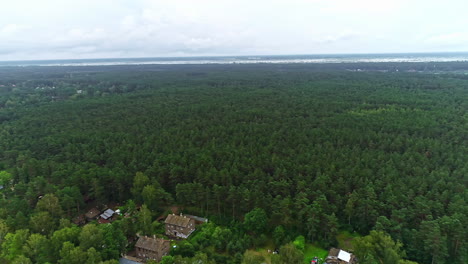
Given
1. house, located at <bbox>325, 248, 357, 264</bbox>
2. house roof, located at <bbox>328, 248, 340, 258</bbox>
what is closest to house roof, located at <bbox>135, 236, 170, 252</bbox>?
house, located at <bbox>325, 248, 357, 264</bbox>

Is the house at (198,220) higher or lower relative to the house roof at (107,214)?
lower

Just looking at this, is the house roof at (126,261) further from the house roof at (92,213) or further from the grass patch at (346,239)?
the grass patch at (346,239)

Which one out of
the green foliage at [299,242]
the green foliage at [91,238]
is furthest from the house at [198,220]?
the green foliage at [91,238]

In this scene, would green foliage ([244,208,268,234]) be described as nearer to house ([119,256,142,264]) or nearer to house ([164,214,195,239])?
house ([164,214,195,239])

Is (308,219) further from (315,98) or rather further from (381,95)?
→ (381,95)

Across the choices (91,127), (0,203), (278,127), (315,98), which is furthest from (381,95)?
(0,203)
